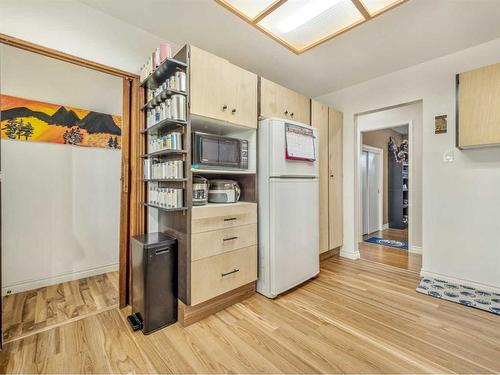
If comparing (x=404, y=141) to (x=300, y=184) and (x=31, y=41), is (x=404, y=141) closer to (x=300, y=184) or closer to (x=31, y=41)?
(x=300, y=184)

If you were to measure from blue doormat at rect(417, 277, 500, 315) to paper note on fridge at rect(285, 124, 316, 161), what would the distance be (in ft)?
5.75

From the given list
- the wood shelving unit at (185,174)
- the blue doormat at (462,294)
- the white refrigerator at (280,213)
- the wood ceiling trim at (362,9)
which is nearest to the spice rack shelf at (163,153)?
the wood shelving unit at (185,174)

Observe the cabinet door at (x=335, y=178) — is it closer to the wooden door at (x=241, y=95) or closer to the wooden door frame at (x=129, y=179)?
the wooden door at (x=241, y=95)

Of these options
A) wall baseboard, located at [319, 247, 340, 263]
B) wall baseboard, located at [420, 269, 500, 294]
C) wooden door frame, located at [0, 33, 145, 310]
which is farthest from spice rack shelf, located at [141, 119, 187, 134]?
wall baseboard, located at [420, 269, 500, 294]

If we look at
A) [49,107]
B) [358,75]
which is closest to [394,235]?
[358,75]

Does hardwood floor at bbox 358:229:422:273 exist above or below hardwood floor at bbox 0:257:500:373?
above

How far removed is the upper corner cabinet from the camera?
5.90 feet

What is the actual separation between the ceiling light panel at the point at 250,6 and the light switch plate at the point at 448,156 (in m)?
2.36

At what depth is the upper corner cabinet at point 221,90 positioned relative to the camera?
1.80 meters

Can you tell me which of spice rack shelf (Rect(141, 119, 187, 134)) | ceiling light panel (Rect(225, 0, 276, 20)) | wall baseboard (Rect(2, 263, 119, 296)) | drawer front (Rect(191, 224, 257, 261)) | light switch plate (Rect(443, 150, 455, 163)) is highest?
A: ceiling light panel (Rect(225, 0, 276, 20))

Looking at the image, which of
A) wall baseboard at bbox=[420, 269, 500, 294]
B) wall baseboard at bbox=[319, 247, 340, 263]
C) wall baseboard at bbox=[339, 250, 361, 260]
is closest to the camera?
wall baseboard at bbox=[420, 269, 500, 294]

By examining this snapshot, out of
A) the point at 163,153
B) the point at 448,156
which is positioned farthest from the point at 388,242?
the point at 163,153

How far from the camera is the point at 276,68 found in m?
2.91

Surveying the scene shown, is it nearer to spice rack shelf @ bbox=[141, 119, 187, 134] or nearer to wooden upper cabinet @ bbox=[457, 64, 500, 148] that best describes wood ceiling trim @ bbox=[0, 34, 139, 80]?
spice rack shelf @ bbox=[141, 119, 187, 134]
